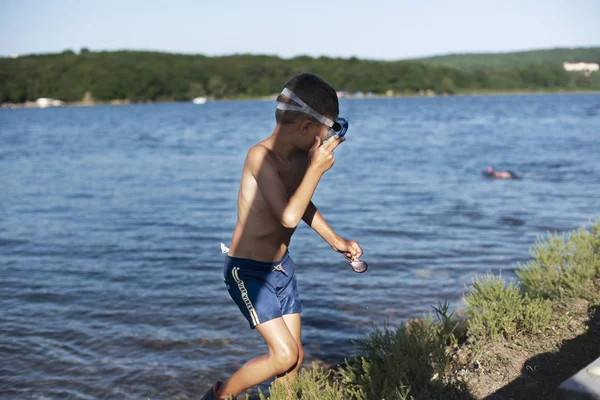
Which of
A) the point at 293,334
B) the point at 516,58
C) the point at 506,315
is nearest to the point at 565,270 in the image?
the point at 506,315

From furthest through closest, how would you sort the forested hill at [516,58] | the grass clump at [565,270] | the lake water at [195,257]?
the forested hill at [516,58], the lake water at [195,257], the grass clump at [565,270]

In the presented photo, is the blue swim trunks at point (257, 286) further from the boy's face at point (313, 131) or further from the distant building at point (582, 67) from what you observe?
the distant building at point (582, 67)

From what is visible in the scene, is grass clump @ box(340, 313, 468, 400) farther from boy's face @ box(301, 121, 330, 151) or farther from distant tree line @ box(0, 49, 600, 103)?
distant tree line @ box(0, 49, 600, 103)

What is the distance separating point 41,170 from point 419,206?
13.8 metres

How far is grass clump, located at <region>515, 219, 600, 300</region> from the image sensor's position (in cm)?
489

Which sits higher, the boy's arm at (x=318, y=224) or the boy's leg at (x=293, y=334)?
the boy's arm at (x=318, y=224)

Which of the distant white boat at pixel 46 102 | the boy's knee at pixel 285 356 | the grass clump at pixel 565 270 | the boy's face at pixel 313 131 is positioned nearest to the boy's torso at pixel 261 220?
the boy's face at pixel 313 131

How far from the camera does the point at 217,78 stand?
132 meters

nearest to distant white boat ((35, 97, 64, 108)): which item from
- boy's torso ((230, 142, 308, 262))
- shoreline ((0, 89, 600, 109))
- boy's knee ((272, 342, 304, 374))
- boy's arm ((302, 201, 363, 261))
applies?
shoreline ((0, 89, 600, 109))

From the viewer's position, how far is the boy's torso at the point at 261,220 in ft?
11.5

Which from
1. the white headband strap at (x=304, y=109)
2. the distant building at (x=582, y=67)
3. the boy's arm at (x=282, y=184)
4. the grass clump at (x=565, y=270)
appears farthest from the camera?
the distant building at (x=582, y=67)

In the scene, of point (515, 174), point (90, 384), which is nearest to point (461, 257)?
point (90, 384)

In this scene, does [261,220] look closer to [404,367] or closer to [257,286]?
[257,286]

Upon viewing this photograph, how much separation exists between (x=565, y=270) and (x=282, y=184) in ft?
10.1
